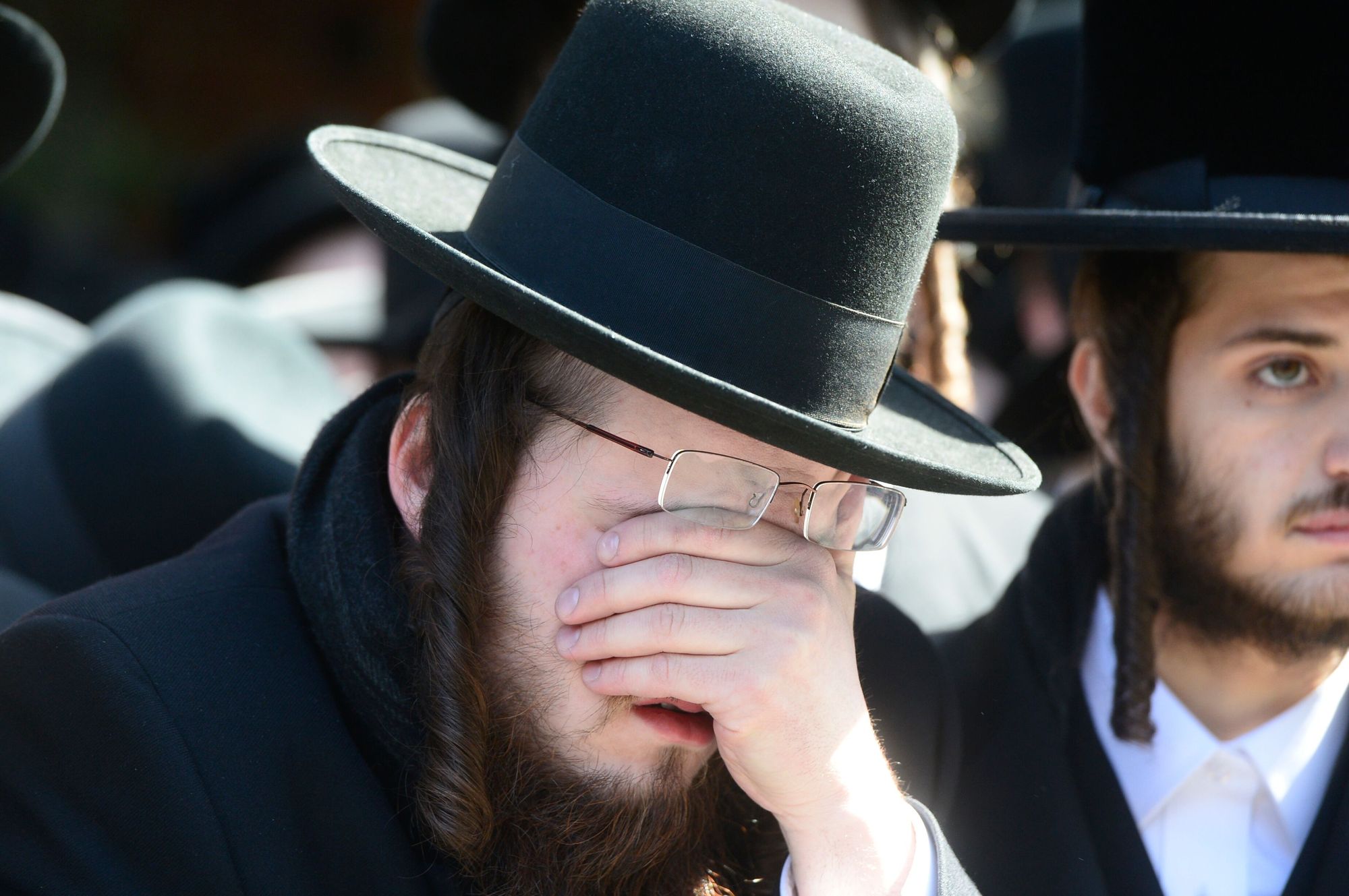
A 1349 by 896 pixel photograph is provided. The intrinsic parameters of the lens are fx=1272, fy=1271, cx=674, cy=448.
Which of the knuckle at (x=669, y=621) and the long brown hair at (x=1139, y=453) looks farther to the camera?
the long brown hair at (x=1139, y=453)

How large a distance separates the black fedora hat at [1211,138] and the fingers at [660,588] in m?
1.06

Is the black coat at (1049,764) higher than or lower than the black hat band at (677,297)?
lower

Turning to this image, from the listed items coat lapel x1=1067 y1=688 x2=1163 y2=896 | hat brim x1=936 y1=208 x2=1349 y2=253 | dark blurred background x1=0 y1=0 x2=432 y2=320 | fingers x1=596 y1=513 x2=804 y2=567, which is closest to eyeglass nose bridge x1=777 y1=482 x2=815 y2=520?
fingers x1=596 y1=513 x2=804 y2=567

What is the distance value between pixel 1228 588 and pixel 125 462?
7.77 ft

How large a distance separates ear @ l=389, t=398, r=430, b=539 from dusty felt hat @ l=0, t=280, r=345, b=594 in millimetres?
786

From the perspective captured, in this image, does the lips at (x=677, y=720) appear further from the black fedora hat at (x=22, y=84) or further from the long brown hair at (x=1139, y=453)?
the black fedora hat at (x=22, y=84)

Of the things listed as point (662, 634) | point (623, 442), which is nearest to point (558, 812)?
point (662, 634)

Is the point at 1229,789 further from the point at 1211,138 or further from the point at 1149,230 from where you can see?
the point at 1211,138

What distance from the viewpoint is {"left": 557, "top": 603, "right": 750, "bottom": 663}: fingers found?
1875mm

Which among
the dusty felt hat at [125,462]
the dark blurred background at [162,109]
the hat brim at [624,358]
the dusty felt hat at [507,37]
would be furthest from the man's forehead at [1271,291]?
the dark blurred background at [162,109]

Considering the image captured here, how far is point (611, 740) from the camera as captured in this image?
2027 mm

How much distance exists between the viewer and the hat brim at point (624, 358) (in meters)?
1.70

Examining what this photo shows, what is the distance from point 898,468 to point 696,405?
0.32 m

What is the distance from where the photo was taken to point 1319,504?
98.3 inches
